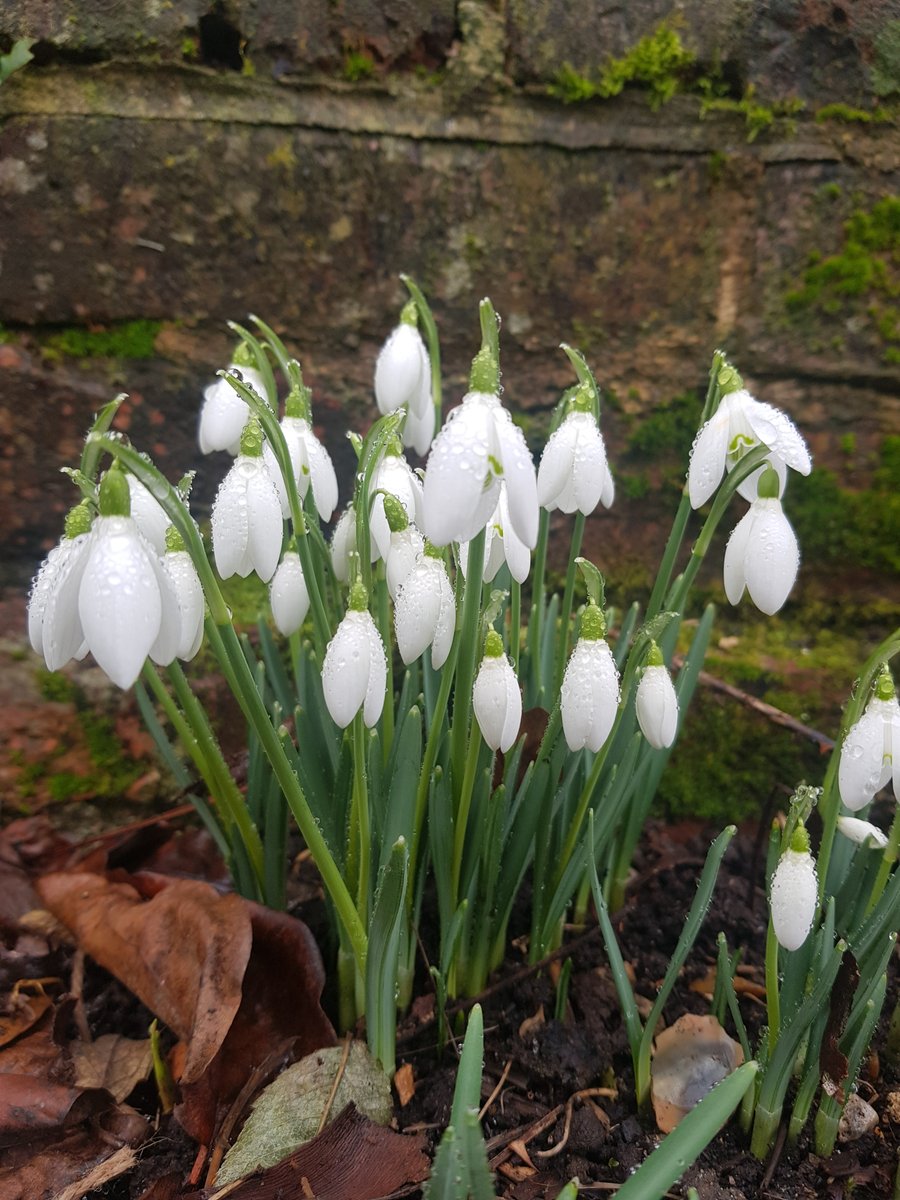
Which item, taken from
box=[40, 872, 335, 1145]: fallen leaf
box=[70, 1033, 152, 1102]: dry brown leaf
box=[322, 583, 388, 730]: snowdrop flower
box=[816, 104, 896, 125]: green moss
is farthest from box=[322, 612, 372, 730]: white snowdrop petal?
box=[816, 104, 896, 125]: green moss

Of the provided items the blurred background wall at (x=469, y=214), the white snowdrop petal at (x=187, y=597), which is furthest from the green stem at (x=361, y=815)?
the blurred background wall at (x=469, y=214)

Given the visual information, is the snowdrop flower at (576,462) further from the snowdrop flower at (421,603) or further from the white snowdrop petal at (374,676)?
the white snowdrop petal at (374,676)

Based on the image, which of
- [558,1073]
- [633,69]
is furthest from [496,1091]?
[633,69]

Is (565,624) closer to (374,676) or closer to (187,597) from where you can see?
(374,676)

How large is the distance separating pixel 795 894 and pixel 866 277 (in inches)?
64.2

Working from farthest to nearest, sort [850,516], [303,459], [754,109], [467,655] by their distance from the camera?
[850,516]
[754,109]
[303,459]
[467,655]

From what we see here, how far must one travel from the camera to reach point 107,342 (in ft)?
6.30

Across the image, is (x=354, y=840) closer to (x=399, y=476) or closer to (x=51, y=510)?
(x=399, y=476)

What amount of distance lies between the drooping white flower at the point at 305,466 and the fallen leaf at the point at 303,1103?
2.61 feet

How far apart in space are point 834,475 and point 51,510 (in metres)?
1.88

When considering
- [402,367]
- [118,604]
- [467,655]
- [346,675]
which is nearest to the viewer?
[118,604]

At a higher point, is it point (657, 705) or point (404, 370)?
point (404, 370)

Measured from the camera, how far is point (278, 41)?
1822 millimetres

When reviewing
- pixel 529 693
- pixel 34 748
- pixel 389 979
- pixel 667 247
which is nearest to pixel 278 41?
pixel 667 247
